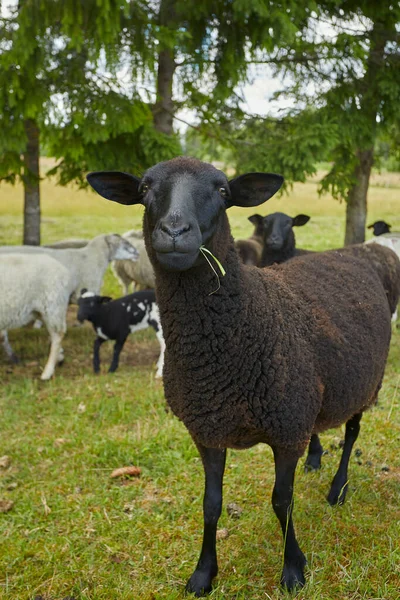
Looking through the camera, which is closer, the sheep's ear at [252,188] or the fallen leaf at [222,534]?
the sheep's ear at [252,188]

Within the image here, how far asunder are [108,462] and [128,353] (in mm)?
4032

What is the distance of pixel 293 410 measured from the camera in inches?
121

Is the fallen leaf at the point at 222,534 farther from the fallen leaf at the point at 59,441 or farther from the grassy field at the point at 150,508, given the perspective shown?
the fallen leaf at the point at 59,441

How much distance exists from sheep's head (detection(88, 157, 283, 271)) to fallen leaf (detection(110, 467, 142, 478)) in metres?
2.30

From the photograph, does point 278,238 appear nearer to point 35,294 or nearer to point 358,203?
point 35,294

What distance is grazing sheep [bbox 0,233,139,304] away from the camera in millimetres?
9039

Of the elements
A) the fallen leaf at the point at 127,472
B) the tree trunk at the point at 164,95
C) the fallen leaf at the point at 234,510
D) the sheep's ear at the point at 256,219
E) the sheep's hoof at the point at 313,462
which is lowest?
the fallen leaf at the point at 127,472

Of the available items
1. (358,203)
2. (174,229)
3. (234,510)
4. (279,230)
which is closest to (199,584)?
(234,510)

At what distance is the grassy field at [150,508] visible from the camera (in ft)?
10.9

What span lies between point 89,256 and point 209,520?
257 inches

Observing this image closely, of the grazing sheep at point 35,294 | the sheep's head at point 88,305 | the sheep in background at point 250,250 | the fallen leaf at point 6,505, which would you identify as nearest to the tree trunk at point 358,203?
the sheep in background at point 250,250

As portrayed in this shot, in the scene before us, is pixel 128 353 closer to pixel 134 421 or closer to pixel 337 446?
pixel 134 421

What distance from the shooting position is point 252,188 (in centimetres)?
317

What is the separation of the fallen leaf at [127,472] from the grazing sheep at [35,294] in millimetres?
3076
